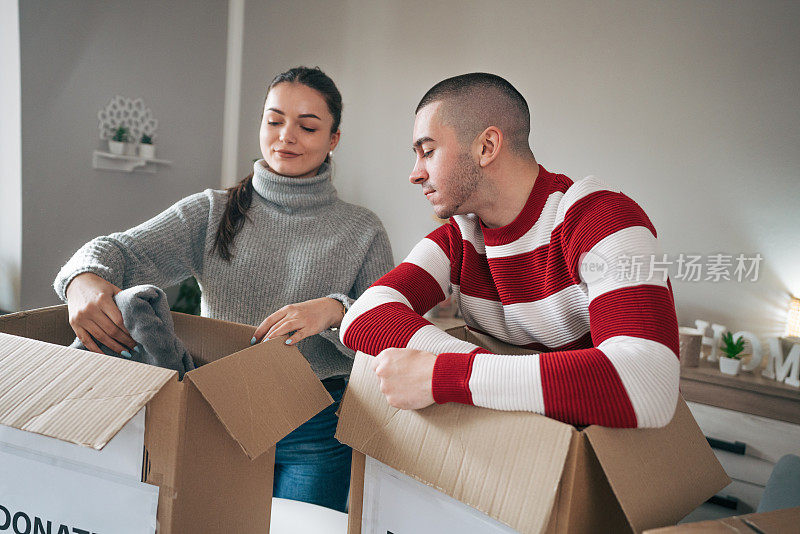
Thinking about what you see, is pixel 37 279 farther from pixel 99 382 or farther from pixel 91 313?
pixel 99 382

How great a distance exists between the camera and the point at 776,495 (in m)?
1.13

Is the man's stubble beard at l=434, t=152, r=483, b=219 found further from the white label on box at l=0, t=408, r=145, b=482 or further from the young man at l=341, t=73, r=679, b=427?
the white label on box at l=0, t=408, r=145, b=482

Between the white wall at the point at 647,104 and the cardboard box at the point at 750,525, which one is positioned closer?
the cardboard box at the point at 750,525

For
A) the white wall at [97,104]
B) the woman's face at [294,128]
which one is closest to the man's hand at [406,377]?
the woman's face at [294,128]

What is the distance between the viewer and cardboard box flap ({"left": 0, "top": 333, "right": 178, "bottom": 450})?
56cm

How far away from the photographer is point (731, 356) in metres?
2.24

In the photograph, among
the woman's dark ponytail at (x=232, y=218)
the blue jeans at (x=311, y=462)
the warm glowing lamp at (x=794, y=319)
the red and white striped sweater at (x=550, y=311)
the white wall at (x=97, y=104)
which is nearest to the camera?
the red and white striped sweater at (x=550, y=311)

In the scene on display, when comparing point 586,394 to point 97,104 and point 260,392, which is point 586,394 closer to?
point 260,392

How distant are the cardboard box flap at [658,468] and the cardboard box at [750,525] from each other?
0.16 ft

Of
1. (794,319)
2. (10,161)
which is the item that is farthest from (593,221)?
(10,161)

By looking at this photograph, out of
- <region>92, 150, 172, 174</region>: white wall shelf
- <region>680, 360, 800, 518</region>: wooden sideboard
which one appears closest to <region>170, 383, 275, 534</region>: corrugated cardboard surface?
<region>680, 360, 800, 518</region>: wooden sideboard

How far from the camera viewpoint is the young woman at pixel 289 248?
1.11 meters

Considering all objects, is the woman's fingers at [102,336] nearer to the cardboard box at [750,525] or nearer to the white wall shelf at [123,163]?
the cardboard box at [750,525]

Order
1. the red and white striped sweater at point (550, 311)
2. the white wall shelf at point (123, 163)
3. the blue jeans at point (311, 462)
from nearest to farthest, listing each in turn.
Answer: the red and white striped sweater at point (550, 311) → the blue jeans at point (311, 462) → the white wall shelf at point (123, 163)
